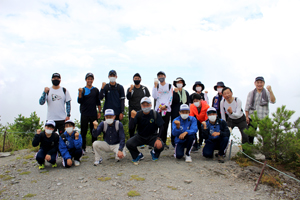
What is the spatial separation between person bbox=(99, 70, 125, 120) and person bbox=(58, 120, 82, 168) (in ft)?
4.76

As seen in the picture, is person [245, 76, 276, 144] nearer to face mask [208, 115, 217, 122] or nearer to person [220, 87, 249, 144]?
person [220, 87, 249, 144]

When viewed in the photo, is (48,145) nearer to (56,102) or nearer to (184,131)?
(56,102)

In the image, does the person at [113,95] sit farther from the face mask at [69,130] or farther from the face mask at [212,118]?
the face mask at [212,118]

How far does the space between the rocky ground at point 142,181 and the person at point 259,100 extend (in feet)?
5.84

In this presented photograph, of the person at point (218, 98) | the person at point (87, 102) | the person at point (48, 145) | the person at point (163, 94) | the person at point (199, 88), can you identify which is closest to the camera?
the person at point (48, 145)

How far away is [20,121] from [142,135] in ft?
30.2

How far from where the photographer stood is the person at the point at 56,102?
7.25 m

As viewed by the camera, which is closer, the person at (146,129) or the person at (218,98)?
the person at (146,129)

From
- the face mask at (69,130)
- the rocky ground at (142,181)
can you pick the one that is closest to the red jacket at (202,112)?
the rocky ground at (142,181)

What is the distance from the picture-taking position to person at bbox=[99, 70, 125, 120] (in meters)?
7.56

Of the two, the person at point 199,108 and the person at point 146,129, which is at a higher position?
the person at point 199,108

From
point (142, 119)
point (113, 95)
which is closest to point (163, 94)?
point (142, 119)

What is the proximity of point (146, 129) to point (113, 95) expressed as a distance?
1744 millimetres

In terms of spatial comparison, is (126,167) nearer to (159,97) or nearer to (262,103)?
(159,97)
